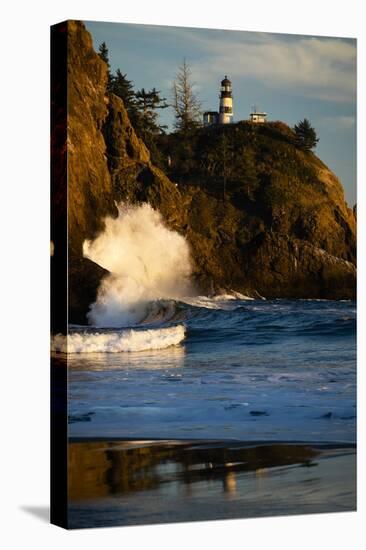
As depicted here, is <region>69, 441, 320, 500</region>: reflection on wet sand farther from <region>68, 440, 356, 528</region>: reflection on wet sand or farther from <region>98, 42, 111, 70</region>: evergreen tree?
<region>98, 42, 111, 70</region>: evergreen tree

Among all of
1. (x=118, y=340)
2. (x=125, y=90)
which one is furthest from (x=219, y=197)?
(x=118, y=340)

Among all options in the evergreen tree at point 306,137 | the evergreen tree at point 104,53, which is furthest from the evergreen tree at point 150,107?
the evergreen tree at point 306,137

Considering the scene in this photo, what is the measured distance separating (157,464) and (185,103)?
373 cm

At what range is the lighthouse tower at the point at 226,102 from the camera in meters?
16.8

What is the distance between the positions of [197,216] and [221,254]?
0.47 meters

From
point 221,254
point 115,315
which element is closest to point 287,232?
point 221,254

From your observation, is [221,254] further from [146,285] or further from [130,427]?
[130,427]

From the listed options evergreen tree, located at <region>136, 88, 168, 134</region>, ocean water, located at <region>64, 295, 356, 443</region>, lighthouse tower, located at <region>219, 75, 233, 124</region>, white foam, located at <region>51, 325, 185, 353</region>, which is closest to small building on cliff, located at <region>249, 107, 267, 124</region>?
lighthouse tower, located at <region>219, 75, 233, 124</region>

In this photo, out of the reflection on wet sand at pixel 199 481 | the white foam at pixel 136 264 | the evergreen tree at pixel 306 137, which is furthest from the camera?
the evergreen tree at pixel 306 137

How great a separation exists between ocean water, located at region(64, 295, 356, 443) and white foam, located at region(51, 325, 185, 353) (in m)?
0.01

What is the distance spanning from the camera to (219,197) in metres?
Answer: 17.2

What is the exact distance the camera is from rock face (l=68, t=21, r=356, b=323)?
52.3ft

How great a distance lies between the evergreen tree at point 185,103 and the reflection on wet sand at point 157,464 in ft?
11.0

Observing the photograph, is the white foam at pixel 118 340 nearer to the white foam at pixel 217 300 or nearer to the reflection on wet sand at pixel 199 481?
the white foam at pixel 217 300
